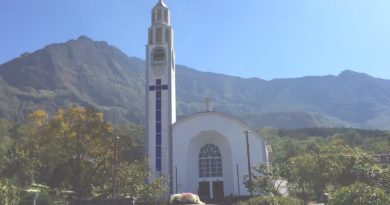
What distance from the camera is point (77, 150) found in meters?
37.5

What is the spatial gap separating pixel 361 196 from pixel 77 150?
86.3 feet

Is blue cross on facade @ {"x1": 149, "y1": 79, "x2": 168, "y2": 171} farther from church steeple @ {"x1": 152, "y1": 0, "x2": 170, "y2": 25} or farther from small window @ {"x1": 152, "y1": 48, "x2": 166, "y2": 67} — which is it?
church steeple @ {"x1": 152, "y1": 0, "x2": 170, "y2": 25}

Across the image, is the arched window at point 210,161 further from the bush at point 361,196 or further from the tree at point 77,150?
the bush at point 361,196

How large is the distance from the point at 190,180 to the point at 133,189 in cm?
1289

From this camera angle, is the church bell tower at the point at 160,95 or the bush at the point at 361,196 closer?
the bush at the point at 361,196

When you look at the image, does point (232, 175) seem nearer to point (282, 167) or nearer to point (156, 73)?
point (282, 167)

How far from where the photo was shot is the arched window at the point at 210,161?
44.4 m

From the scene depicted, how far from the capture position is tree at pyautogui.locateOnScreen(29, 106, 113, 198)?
37531mm

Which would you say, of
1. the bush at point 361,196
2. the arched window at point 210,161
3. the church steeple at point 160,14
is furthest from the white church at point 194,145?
the bush at point 361,196

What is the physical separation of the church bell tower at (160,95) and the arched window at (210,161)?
3.41 metres

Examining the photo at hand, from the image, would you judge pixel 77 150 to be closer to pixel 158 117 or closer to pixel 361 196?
pixel 158 117

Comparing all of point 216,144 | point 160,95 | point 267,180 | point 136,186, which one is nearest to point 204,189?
point 216,144

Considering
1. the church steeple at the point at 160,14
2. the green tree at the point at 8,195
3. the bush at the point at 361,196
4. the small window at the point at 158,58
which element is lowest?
the bush at the point at 361,196

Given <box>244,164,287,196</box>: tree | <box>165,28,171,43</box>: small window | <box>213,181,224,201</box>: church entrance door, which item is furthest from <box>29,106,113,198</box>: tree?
<box>244,164,287,196</box>: tree
